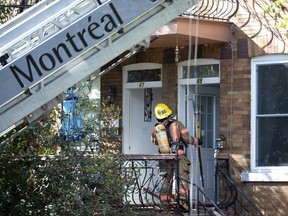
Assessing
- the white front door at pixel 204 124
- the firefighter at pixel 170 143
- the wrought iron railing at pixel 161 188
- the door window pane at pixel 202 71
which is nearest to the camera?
the wrought iron railing at pixel 161 188

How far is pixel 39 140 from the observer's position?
12391 millimetres

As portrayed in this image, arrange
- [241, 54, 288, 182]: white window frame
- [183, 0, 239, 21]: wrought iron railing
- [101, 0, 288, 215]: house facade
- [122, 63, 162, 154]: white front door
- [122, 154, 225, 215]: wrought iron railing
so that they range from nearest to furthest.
A: [122, 154, 225, 215]: wrought iron railing, [241, 54, 288, 182]: white window frame, [101, 0, 288, 215]: house facade, [183, 0, 239, 21]: wrought iron railing, [122, 63, 162, 154]: white front door

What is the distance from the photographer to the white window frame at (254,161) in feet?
45.3

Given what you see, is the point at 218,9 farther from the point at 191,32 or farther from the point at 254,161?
the point at 254,161

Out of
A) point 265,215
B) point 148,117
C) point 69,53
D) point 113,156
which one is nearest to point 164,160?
point 113,156

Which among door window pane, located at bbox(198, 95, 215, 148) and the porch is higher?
door window pane, located at bbox(198, 95, 215, 148)

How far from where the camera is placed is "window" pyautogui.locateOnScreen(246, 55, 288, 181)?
14070mm

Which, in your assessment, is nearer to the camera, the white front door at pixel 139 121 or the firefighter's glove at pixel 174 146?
the firefighter's glove at pixel 174 146

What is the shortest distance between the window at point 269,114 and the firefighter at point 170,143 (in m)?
1.23

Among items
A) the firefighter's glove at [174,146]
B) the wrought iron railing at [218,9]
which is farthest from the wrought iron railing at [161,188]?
the wrought iron railing at [218,9]

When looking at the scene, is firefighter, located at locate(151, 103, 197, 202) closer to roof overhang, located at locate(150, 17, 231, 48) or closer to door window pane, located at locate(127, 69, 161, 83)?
roof overhang, located at locate(150, 17, 231, 48)

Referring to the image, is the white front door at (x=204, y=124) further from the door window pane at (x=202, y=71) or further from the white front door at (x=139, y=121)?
the white front door at (x=139, y=121)

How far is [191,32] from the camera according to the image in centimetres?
1384

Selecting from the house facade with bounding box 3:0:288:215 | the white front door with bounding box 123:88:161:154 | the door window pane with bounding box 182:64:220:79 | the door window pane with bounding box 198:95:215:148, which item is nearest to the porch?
the house facade with bounding box 3:0:288:215
